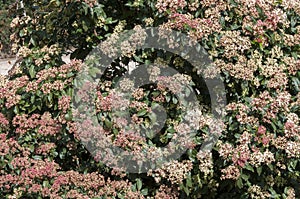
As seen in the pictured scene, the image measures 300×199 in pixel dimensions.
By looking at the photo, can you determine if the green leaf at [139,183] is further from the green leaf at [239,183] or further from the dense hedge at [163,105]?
the green leaf at [239,183]

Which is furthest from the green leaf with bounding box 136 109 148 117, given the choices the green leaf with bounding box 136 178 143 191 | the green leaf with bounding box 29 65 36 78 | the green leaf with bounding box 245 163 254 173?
the green leaf with bounding box 29 65 36 78

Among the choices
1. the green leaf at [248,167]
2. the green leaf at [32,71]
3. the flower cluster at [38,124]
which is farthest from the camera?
the green leaf at [32,71]

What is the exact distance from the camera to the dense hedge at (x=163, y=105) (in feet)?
8.79

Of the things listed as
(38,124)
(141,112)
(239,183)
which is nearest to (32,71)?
(38,124)

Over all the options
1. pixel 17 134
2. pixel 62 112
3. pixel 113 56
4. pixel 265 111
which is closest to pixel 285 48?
pixel 265 111

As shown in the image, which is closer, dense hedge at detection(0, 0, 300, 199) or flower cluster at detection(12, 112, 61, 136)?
dense hedge at detection(0, 0, 300, 199)

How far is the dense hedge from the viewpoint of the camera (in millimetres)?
2680

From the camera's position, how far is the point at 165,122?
2877mm

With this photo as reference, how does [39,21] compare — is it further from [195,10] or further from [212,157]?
[212,157]

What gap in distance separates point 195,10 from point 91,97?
30.7 inches

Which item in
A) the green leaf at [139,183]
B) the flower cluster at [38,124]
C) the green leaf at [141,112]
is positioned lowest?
the green leaf at [139,183]

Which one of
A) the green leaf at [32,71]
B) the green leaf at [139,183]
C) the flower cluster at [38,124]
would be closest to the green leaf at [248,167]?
the green leaf at [139,183]

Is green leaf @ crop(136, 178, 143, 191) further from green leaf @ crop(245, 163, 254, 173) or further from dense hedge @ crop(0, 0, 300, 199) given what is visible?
green leaf @ crop(245, 163, 254, 173)

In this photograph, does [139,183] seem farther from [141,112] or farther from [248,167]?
[248,167]
